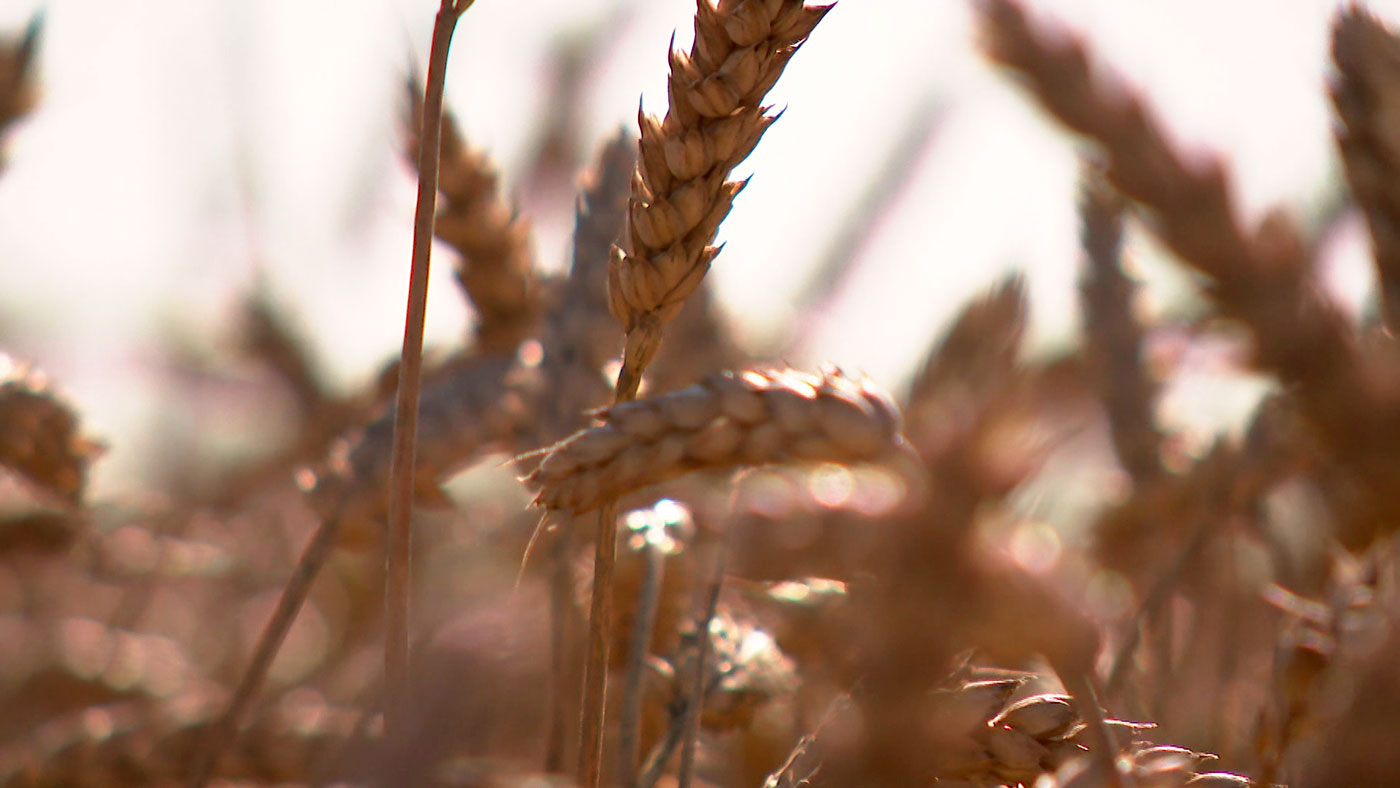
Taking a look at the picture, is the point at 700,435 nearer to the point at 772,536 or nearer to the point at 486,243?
the point at 486,243

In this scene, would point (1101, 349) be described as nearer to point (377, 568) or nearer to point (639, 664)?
point (639, 664)

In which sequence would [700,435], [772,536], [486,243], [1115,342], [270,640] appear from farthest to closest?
[1115,342]
[772,536]
[486,243]
[270,640]
[700,435]

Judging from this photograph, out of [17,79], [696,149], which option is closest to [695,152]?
[696,149]

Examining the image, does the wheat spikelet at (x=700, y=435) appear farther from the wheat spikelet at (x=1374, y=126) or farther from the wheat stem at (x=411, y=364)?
the wheat spikelet at (x=1374, y=126)

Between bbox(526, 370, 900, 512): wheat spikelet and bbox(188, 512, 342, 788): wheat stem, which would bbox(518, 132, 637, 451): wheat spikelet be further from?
bbox(526, 370, 900, 512): wheat spikelet

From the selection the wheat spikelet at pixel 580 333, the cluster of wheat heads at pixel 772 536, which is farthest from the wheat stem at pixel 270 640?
the wheat spikelet at pixel 580 333

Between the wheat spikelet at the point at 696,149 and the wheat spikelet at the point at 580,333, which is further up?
the wheat spikelet at the point at 580,333
